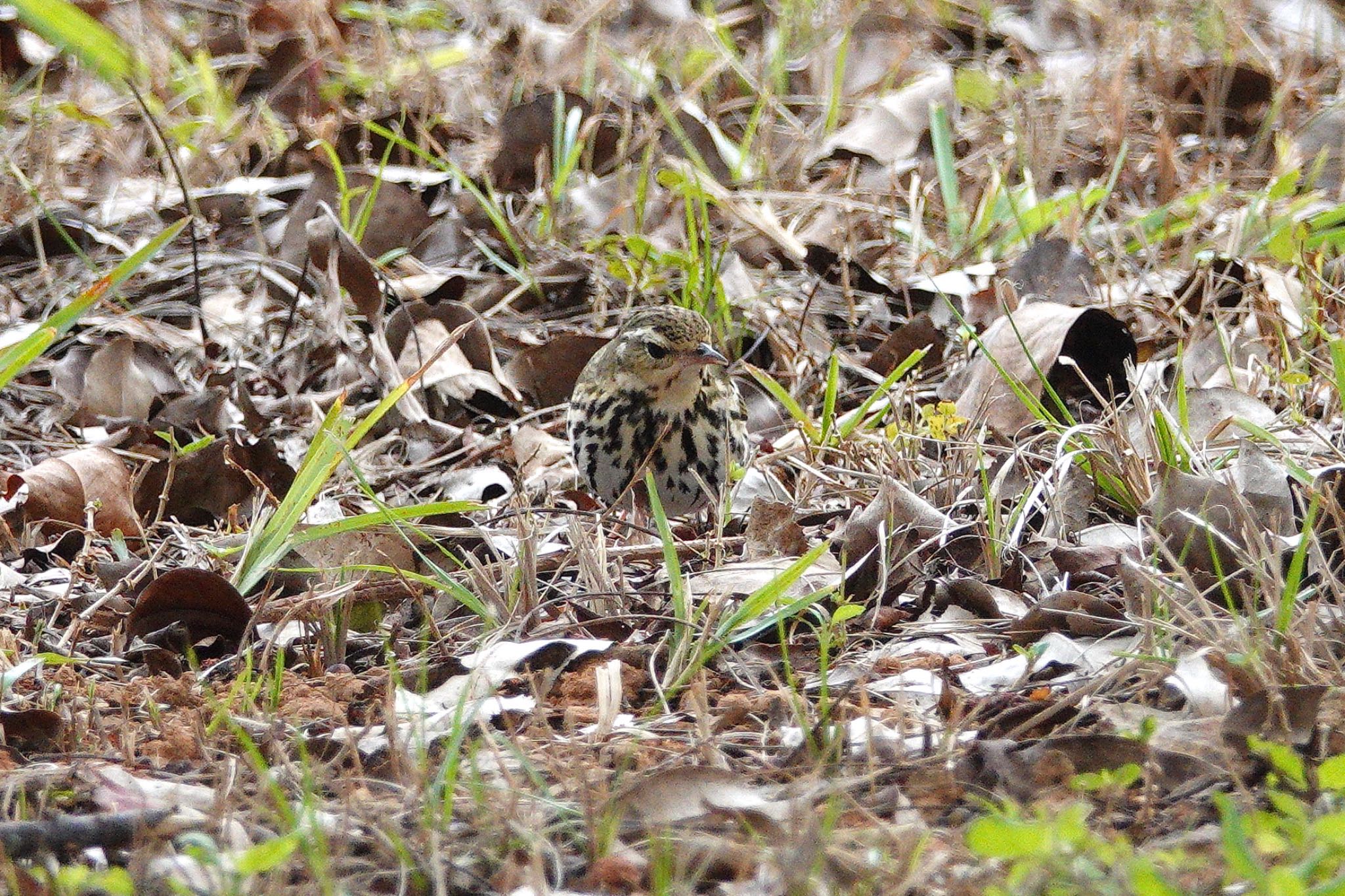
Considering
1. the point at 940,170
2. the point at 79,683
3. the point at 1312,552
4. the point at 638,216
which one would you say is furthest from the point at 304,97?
the point at 1312,552

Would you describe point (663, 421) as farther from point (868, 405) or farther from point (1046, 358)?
point (1046, 358)

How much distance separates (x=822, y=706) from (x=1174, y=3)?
6.57 metres

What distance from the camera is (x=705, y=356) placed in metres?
4.55

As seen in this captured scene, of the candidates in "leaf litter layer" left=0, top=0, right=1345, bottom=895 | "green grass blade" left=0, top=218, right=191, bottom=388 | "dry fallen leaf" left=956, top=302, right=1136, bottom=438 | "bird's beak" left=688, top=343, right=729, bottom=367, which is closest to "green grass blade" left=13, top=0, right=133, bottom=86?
"leaf litter layer" left=0, top=0, right=1345, bottom=895

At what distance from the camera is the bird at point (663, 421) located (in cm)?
458

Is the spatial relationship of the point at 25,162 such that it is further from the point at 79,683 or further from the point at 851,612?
the point at 851,612

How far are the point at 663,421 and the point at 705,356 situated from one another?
240 millimetres

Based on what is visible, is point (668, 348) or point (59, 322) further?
point (668, 348)

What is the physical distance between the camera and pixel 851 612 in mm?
3105

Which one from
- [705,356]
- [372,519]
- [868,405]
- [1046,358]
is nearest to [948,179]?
[1046,358]

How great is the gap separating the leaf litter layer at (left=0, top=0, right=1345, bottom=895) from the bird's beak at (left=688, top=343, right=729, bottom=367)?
30 centimetres

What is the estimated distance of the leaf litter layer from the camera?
7.84 feet

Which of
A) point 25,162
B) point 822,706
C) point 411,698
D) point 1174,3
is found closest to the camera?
point 822,706

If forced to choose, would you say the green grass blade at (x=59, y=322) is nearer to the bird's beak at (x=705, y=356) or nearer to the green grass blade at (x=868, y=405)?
the bird's beak at (x=705, y=356)
